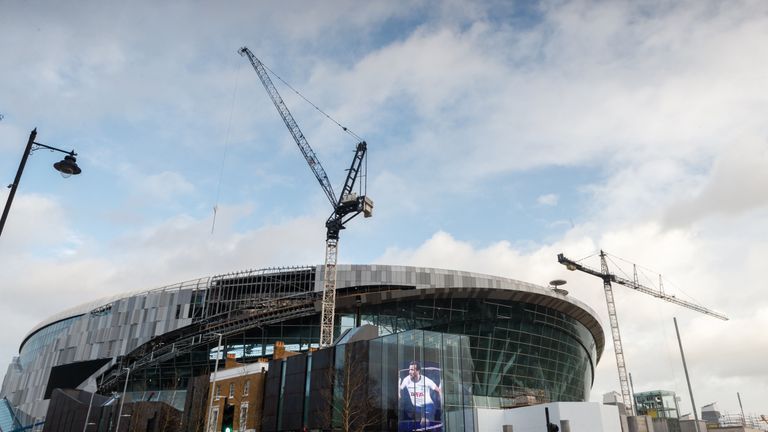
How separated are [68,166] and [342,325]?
222 ft

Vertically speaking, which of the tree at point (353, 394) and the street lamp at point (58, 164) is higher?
the street lamp at point (58, 164)

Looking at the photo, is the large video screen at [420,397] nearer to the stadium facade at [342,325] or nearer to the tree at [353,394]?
the tree at [353,394]

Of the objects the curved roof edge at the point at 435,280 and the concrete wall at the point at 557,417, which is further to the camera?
the curved roof edge at the point at 435,280

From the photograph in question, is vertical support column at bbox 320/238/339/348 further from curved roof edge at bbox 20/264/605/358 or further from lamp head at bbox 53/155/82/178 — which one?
lamp head at bbox 53/155/82/178

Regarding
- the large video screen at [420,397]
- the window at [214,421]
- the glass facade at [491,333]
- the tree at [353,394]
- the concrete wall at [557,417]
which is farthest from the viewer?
the glass facade at [491,333]

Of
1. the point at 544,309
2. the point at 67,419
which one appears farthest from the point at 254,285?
the point at 544,309

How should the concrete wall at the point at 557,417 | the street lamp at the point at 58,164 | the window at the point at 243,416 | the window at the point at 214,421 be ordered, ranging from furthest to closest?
the window at the point at 214,421, the window at the point at 243,416, the concrete wall at the point at 557,417, the street lamp at the point at 58,164

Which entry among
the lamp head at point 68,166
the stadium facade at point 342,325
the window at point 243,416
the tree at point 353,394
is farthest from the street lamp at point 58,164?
the stadium facade at point 342,325

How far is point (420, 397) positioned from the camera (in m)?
46.4

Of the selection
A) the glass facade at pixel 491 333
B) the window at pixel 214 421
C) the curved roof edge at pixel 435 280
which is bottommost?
the window at pixel 214 421

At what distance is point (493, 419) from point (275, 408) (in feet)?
68.2

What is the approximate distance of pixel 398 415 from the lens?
45562 mm

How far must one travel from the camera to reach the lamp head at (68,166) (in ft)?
65.8

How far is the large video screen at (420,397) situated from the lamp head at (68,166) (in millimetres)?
32607
